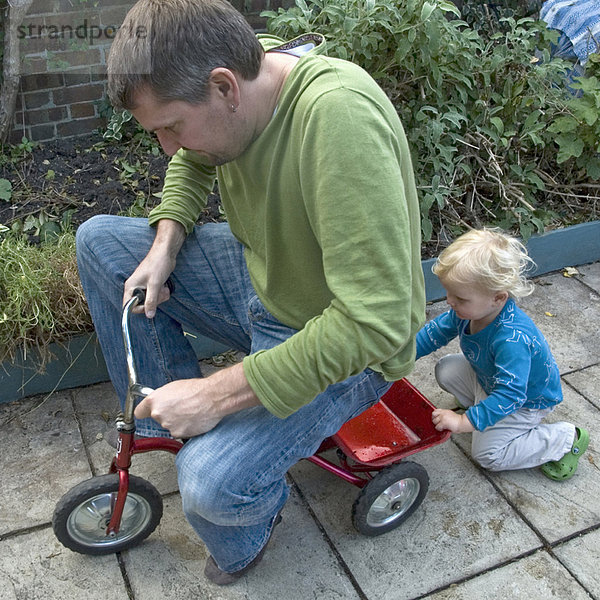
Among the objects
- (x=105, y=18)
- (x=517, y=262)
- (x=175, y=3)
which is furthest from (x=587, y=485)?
(x=105, y=18)

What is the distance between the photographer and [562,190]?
3988 millimetres

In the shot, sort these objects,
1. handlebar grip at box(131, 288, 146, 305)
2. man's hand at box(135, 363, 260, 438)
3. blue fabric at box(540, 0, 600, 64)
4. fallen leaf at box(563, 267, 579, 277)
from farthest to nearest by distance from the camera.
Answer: blue fabric at box(540, 0, 600, 64), fallen leaf at box(563, 267, 579, 277), handlebar grip at box(131, 288, 146, 305), man's hand at box(135, 363, 260, 438)

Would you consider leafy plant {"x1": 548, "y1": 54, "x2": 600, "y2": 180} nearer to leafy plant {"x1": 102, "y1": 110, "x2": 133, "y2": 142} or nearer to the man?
the man

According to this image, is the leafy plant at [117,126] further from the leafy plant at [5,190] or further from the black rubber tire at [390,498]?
the black rubber tire at [390,498]

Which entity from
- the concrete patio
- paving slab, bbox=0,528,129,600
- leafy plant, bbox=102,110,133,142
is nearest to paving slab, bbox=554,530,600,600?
the concrete patio

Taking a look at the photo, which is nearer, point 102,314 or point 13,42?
point 102,314

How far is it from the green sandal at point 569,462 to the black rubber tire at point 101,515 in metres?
1.37

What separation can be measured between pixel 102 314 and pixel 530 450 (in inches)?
60.5

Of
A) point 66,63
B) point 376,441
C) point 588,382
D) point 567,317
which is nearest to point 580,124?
point 567,317

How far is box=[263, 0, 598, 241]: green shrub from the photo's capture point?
10.7ft

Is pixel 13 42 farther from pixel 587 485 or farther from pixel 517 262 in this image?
pixel 587 485

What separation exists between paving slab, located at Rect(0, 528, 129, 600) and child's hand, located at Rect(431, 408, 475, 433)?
1.10m

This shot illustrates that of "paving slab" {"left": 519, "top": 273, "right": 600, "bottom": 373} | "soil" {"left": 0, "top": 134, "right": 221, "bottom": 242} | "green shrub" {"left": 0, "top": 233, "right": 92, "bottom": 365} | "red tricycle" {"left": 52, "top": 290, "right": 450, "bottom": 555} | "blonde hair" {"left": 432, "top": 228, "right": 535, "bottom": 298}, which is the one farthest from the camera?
"soil" {"left": 0, "top": 134, "right": 221, "bottom": 242}

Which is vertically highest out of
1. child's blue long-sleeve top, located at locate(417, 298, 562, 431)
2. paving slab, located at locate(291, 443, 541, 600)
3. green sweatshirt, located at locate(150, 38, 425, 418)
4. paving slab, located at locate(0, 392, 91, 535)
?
green sweatshirt, located at locate(150, 38, 425, 418)
